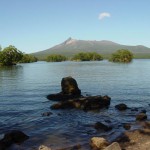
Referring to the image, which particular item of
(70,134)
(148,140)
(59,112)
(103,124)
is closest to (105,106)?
(59,112)

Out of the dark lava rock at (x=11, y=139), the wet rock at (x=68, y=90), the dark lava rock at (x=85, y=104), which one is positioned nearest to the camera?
the dark lava rock at (x=11, y=139)

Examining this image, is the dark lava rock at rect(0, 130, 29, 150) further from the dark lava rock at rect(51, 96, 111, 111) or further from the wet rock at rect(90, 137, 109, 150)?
the dark lava rock at rect(51, 96, 111, 111)

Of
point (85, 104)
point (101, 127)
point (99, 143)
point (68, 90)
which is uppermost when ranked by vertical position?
point (68, 90)

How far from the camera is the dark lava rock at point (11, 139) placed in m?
26.2

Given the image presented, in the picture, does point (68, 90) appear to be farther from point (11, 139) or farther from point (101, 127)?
point (11, 139)

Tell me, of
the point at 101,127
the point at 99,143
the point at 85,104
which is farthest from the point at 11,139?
the point at 85,104

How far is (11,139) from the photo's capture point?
27219 millimetres

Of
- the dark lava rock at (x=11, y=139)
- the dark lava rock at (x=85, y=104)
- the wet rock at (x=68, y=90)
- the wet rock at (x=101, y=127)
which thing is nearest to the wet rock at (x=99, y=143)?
the wet rock at (x=101, y=127)

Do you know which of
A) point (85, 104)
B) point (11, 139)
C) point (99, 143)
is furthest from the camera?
point (85, 104)

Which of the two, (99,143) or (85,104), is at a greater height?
(85,104)

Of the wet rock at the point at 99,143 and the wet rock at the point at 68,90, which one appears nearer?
the wet rock at the point at 99,143

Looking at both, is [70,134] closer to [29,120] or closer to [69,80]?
[29,120]

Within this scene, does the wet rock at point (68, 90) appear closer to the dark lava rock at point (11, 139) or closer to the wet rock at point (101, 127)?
the wet rock at point (101, 127)

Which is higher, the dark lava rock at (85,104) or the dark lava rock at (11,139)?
the dark lava rock at (85,104)
